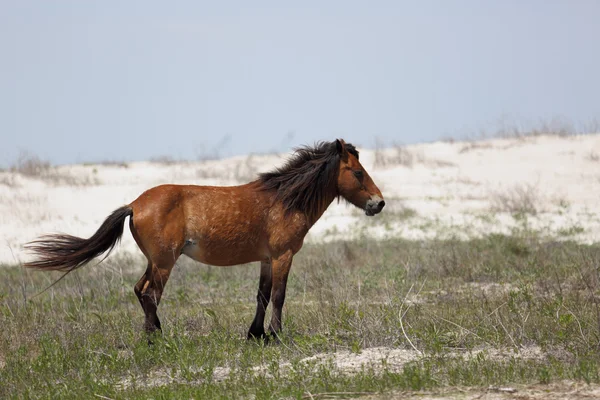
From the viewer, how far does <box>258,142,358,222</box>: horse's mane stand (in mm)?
8930

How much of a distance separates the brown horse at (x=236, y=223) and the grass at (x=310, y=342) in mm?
541

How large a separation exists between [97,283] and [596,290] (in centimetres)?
719

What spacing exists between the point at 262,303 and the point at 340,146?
1.85 m

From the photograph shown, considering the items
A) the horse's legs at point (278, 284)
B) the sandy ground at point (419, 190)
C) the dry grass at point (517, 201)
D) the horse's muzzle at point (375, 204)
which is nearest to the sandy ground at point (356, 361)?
the horse's legs at point (278, 284)

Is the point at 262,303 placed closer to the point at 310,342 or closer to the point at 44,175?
the point at 310,342

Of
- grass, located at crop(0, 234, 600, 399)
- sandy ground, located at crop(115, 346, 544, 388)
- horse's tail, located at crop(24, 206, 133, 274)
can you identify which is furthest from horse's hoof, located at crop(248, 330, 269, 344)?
horse's tail, located at crop(24, 206, 133, 274)

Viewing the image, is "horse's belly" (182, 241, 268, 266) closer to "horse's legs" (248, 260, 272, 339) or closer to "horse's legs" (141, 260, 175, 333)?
"horse's legs" (248, 260, 272, 339)

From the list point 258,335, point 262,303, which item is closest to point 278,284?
point 262,303

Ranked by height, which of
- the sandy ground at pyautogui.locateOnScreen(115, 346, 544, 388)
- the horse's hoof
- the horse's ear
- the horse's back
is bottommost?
the horse's hoof

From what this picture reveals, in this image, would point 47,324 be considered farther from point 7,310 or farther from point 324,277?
point 324,277

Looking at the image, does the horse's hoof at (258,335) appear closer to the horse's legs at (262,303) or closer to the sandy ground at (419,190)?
the horse's legs at (262,303)

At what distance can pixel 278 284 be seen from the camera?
8.62 meters

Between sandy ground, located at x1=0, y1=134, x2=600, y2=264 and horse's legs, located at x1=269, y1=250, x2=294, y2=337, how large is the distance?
8.70 meters

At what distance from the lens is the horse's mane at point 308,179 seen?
8930 mm
